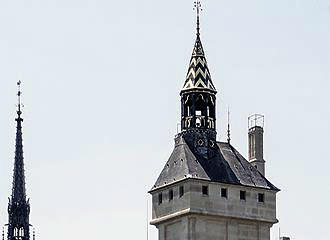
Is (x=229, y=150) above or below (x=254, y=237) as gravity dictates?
above

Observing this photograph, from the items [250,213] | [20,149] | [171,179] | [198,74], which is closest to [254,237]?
[250,213]

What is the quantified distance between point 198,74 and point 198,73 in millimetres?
87

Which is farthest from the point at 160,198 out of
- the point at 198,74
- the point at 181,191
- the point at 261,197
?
the point at 198,74

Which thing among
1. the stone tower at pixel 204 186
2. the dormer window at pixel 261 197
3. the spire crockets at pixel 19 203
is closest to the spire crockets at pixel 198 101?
the stone tower at pixel 204 186

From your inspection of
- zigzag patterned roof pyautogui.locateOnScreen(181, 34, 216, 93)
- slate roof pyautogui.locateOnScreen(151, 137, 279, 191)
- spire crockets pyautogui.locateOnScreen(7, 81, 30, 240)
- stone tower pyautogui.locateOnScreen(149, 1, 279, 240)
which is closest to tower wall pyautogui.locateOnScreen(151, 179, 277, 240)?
stone tower pyautogui.locateOnScreen(149, 1, 279, 240)

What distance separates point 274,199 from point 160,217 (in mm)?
6612

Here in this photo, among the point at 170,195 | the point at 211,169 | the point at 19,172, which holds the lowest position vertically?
the point at 170,195

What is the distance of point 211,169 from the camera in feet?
232

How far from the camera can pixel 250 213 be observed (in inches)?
2756

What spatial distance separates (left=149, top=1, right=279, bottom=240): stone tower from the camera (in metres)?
68.7

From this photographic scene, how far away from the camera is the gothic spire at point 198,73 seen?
72688 mm

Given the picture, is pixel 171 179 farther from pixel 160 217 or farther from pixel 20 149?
pixel 20 149

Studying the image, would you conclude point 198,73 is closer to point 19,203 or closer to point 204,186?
point 204,186

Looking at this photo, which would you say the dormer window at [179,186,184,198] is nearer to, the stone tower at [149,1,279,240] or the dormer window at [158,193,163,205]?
the stone tower at [149,1,279,240]
